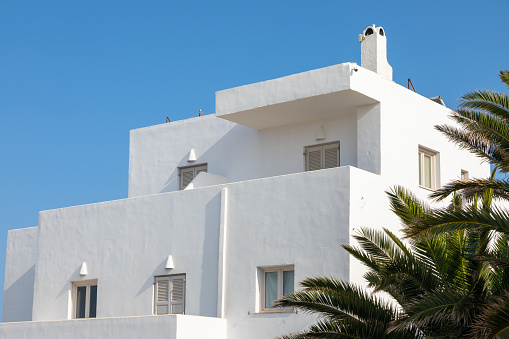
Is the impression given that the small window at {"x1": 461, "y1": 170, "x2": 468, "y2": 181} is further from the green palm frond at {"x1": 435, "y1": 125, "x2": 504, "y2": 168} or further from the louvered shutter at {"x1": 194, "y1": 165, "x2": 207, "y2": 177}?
the green palm frond at {"x1": 435, "y1": 125, "x2": 504, "y2": 168}

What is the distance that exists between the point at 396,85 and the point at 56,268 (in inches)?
381

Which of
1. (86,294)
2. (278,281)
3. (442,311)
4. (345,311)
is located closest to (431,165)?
(278,281)

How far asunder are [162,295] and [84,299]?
105 inches

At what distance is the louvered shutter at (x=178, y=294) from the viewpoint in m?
19.7

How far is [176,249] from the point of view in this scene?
65.1ft

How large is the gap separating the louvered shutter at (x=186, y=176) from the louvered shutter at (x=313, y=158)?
4007 mm

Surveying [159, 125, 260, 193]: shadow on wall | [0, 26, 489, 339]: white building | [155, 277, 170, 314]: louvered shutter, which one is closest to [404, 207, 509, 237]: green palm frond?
[0, 26, 489, 339]: white building

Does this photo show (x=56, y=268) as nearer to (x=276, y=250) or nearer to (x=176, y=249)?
(x=176, y=249)

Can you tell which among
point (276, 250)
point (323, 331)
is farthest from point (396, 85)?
point (323, 331)

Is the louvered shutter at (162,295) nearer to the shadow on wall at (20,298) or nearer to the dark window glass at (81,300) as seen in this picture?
the dark window glass at (81,300)

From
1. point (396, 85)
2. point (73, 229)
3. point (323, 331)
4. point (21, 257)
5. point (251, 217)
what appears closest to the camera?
point (323, 331)

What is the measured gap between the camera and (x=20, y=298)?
26.2m

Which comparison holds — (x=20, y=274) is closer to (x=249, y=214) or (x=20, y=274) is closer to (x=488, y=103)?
(x=249, y=214)

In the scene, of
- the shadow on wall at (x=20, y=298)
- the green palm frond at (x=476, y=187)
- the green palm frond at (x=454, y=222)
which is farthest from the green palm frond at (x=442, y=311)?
the shadow on wall at (x=20, y=298)
